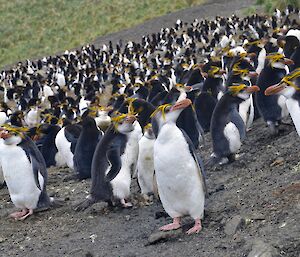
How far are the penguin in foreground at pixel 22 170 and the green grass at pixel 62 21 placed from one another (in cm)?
2578

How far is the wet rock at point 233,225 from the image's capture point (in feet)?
15.1

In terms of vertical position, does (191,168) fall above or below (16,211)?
above

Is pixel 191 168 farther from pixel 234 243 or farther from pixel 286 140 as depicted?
pixel 286 140

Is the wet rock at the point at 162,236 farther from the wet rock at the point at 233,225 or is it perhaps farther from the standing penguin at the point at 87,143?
the standing penguin at the point at 87,143

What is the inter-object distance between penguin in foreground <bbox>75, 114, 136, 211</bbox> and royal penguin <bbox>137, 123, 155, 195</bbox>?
0.39 ft

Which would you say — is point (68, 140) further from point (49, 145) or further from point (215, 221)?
point (215, 221)

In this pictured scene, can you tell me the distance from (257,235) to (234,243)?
18 centimetres

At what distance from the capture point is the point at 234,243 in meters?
4.39

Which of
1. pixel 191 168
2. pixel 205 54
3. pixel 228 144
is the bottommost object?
pixel 205 54

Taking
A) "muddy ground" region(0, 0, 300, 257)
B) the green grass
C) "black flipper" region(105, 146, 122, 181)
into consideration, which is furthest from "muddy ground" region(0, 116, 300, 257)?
the green grass

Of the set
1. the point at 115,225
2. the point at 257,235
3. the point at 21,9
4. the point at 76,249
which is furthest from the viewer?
the point at 21,9

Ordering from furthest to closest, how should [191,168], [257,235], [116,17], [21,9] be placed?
[21,9], [116,17], [191,168], [257,235]

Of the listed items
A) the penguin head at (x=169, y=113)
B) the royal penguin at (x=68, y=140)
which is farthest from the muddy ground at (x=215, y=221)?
the royal penguin at (x=68, y=140)

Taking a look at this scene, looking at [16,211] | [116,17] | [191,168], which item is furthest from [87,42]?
[191,168]
